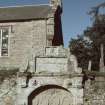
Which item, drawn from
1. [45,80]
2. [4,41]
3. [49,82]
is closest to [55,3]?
[4,41]

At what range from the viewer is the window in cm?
2892

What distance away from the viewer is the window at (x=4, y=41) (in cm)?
2892

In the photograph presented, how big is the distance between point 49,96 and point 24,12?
10.3m

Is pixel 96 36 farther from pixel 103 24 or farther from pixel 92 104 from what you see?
pixel 92 104

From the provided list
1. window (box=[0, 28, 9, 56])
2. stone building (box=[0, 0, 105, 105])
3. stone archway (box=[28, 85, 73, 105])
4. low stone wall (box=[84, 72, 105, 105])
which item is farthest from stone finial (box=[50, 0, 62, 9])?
low stone wall (box=[84, 72, 105, 105])

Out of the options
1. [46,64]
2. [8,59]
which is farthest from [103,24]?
[46,64]

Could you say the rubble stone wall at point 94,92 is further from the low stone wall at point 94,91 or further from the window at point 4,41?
the window at point 4,41

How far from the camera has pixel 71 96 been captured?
21969mm

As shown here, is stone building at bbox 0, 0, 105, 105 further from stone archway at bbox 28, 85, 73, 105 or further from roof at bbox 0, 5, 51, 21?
roof at bbox 0, 5, 51, 21

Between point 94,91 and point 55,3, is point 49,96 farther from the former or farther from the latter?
point 55,3

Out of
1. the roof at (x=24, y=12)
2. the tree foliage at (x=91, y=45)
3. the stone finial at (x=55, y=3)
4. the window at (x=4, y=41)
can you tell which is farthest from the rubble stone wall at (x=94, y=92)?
the tree foliage at (x=91, y=45)

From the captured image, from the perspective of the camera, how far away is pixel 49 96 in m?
22.3

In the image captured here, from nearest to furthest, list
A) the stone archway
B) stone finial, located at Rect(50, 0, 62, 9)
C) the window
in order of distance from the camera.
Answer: the stone archway → the window → stone finial, located at Rect(50, 0, 62, 9)

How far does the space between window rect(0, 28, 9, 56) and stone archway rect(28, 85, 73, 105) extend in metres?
7.49
